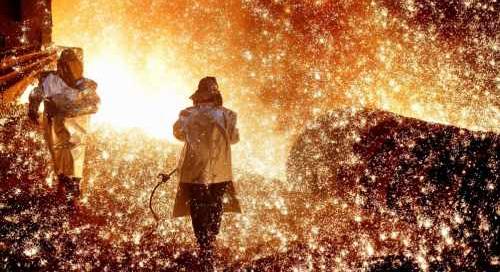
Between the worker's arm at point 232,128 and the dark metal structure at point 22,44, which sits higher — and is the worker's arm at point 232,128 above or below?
below

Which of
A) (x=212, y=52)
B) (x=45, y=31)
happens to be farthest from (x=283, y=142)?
(x=45, y=31)

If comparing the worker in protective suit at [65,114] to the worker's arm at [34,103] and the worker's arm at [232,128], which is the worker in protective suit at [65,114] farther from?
the worker's arm at [232,128]

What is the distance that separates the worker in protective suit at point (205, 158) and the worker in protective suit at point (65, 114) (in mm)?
1554

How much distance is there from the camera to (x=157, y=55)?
1266 centimetres

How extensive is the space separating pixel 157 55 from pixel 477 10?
8.45 meters

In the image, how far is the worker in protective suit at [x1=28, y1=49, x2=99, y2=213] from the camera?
4766 mm

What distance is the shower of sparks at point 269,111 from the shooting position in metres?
4.25

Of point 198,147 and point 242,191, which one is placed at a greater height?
point 198,147

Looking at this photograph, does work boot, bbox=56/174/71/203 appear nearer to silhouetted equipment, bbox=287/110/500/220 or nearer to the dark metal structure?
the dark metal structure

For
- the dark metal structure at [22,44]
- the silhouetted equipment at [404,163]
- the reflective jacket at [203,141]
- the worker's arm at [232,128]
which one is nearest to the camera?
the reflective jacket at [203,141]

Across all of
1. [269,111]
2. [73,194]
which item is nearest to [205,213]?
[73,194]

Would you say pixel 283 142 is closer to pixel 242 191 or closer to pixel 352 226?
pixel 242 191

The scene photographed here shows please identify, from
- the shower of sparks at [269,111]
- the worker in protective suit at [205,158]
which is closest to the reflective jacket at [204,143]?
the worker in protective suit at [205,158]

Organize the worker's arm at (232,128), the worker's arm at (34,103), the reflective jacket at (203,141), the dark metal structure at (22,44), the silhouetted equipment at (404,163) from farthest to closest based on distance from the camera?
the dark metal structure at (22,44), the silhouetted equipment at (404,163), the worker's arm at (34,103), the worker's arm at (232,128), the reflective jacket at (203,141)
